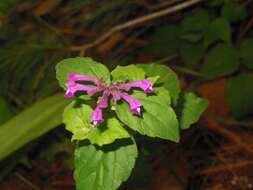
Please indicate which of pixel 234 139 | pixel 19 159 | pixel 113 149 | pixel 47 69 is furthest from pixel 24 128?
pixel 234 139

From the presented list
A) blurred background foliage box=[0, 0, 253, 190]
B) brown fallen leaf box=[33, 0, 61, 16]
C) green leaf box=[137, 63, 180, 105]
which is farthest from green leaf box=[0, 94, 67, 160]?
brown fallen leaf box=[33, 0, 61, 16]

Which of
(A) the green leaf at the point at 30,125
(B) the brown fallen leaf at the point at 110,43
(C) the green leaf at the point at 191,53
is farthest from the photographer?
(B) the brown fallen leaf at the point at 110,43

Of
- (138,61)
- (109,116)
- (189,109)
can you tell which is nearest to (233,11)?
(138,61)

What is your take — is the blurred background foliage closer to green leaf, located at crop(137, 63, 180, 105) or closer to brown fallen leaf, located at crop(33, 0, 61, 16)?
brown fallen leaf, located at crop(33, 0, 61, 16)

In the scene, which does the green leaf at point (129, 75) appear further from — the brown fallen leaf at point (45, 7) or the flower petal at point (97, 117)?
the brown fallen leaf at point (45, 7)

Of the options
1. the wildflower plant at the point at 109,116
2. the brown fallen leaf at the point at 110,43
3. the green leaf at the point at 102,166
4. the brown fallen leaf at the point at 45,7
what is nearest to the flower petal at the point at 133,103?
the wildflower plant at the point at 109,116

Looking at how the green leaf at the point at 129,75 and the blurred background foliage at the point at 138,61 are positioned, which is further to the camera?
the blurred background foliage at the point at 138,61

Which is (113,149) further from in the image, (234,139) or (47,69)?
(47,69)
